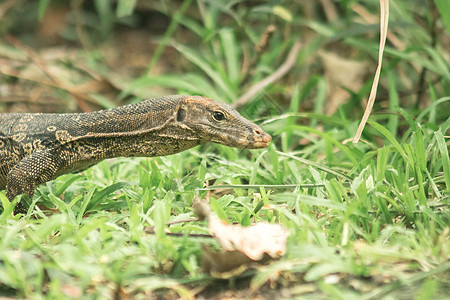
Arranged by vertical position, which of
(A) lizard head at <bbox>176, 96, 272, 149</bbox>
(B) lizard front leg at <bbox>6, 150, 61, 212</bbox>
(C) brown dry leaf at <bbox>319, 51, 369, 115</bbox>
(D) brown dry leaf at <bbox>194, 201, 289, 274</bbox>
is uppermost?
(C) brown dry leaf at <bbox>319, 51, 369, 115</bbox>

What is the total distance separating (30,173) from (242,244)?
5.98 feet

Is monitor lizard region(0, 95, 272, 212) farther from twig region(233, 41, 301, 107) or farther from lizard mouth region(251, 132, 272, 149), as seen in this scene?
twig region(233, 41, 301, 107)

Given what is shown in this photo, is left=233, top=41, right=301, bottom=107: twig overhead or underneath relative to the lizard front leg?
overhead

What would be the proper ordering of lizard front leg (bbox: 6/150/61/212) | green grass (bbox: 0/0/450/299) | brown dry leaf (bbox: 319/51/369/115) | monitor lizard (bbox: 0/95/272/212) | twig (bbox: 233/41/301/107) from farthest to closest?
1. brown dry leaf (bbox: 319/51/369/115)
2. twig (bbox: 233/41/301/107)
3. monitor lizard (bbox: 0/95/272/212)
4. lizard front leg (bbox: 6/150/61/212)
5. green grass (bbox: 0/0/450/299)

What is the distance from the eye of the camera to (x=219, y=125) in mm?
3805

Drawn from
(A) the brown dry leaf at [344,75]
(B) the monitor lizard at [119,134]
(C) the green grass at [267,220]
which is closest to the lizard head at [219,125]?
(B) the monitor lizard at [119,134]

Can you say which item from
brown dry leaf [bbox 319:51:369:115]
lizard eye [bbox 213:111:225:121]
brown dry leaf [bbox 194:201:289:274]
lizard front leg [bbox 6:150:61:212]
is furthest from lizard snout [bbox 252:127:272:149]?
brown dry leaf [bbox 319:51:369:115]

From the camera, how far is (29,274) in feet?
8.29

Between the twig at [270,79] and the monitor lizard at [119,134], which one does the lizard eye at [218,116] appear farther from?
the twig at [270,79]

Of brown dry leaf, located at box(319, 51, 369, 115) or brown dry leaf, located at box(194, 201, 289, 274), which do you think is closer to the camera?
brown dry leaf, located at box(194, 201, 289, 274)

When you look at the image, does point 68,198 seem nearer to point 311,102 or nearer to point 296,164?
point 296,164

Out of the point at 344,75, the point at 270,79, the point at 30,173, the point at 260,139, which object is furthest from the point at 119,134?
the point at 344,75

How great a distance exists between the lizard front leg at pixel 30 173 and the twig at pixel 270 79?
6.91 ft

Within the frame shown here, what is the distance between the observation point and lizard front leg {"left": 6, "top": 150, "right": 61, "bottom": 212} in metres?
3.70
